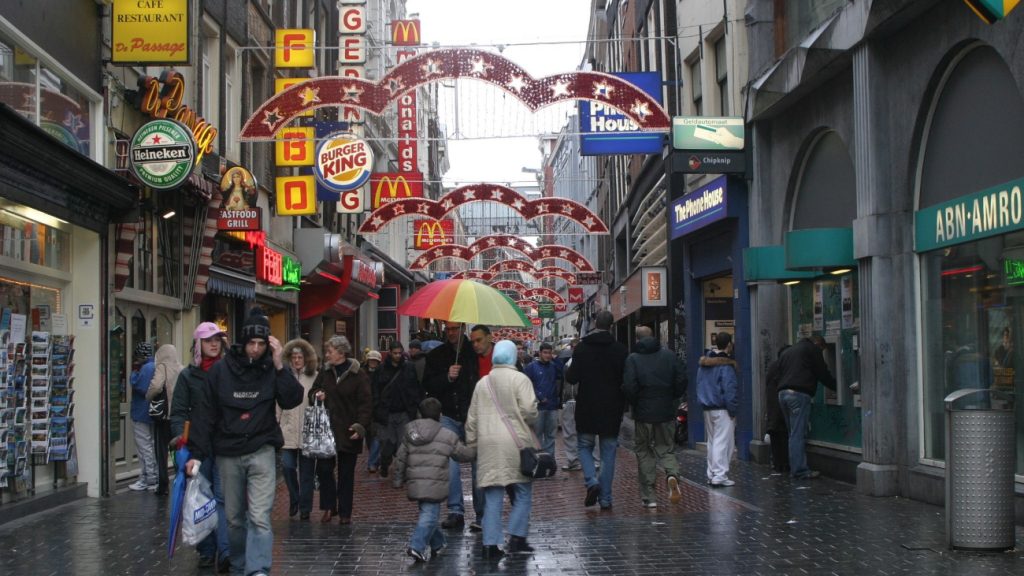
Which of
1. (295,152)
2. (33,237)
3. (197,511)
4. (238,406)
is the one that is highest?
(295,152)

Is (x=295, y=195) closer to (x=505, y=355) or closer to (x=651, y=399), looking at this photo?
(x=651, y=399)

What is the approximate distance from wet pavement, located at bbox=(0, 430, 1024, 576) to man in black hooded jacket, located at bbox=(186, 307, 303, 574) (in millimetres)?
856

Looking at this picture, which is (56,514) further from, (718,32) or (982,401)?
(718,32)

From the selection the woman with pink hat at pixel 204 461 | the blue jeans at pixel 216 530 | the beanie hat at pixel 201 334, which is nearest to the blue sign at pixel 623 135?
the beanie hat at pixel 201 334

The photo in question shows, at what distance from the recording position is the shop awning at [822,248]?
14102 mm

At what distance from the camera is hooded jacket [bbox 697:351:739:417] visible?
14.7 meters

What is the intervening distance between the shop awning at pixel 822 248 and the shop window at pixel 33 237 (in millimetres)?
8508

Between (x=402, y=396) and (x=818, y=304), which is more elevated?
(x=818, y=304)

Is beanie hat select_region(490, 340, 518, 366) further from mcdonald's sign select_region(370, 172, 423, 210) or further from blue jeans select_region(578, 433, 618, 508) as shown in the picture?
mcdonald's sign select_region(370, 172, 423, 210)

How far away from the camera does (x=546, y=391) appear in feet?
58.7

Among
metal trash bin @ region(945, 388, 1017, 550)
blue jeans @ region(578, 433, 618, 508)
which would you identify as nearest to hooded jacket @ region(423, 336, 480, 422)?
blue jeans @ region(578, 433, 618, 508)

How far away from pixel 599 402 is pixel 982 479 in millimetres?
4387

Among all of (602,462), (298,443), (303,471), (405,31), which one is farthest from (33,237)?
(405,31)

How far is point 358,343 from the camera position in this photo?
132 ft
